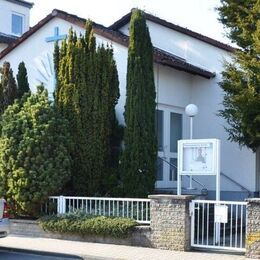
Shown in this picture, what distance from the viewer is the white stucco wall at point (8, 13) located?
30772mm

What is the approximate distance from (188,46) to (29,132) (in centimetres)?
695

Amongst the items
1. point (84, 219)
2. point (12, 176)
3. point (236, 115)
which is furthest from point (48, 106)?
point (236, 115)

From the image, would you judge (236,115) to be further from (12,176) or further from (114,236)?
A: (12,176)

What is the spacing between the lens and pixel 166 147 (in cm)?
1727

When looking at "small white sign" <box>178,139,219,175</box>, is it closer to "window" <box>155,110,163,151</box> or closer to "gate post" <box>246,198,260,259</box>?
"gate post" <box>246,198,260,259</box>

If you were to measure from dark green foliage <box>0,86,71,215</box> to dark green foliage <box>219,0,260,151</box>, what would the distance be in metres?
4.58

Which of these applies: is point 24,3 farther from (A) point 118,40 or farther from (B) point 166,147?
(B) point 166,147

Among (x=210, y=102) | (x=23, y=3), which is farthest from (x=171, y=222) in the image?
(x=23, y=3)

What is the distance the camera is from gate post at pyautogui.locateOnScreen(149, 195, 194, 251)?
11.7m

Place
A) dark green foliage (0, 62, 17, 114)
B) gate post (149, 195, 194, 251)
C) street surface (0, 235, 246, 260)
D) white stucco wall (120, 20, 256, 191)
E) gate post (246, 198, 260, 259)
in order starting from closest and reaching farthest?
gate post (246, 198, 260, 259)
street surface (0, 235, 246, 260)
gate post (149, 195, 194, 251)
dark green foliage (0, 62, 17, 114)
white stucco wall (120, 20, 256, 191)

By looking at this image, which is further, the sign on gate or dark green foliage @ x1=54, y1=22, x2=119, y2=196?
dark green foliage @ x1=54, y1=22, x2=119, y2=196

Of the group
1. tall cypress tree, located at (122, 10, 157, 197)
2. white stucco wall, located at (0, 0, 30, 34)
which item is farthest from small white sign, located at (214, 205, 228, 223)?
white stucco wall, located at (0, 0, 30, 34)

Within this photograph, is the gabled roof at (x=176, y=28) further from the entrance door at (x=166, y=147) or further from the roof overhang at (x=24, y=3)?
the roof overhang at (x=24, y=3)

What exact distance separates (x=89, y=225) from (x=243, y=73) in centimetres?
589
